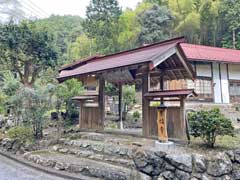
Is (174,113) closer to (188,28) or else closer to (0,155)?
(0,155)

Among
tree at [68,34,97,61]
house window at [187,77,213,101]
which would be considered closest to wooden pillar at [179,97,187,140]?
house window at [187,77,213,101]

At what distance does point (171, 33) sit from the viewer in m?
22.5

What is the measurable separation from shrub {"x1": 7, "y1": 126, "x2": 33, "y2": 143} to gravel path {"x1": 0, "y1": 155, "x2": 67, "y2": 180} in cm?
125

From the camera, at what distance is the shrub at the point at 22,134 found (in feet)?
27.5

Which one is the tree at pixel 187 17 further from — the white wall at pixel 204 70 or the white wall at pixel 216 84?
the white wall at pixel 204 70

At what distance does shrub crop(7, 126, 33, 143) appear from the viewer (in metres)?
8.39

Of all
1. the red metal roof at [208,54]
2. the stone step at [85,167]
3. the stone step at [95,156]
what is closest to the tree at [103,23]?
the red metal roof at [208,54]

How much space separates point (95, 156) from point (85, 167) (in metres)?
0.77

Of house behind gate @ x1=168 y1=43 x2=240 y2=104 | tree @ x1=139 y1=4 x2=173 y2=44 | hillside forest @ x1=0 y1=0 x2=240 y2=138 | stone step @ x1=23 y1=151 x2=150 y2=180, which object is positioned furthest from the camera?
tree @ x1=139 y1=4 x2=173 y2=44

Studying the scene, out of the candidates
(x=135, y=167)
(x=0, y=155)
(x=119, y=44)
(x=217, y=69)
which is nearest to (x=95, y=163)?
(x=135, y=167)

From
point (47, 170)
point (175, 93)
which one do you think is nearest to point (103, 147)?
point (47, 170)

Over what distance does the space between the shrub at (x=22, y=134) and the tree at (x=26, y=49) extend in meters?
6.76

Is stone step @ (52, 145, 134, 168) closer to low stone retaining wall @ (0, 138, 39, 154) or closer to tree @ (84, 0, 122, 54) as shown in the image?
low stone retaining wall @ (0, 138, 39, 154)

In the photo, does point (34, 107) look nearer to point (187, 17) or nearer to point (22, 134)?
point (22, 134)
